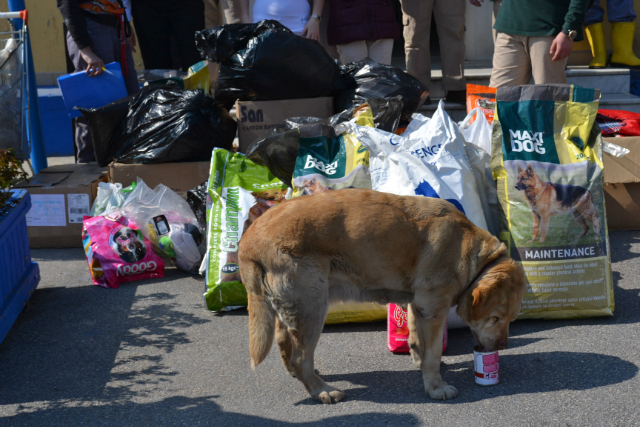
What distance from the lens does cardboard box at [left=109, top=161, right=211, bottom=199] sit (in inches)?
175

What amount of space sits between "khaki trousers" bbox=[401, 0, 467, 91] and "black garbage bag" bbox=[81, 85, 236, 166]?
2.19 metres

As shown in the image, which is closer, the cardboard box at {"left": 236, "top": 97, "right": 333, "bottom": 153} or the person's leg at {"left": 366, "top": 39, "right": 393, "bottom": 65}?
the cardboard box at {"left": 236, "top": 97, "right": 333, "bottom": 153}

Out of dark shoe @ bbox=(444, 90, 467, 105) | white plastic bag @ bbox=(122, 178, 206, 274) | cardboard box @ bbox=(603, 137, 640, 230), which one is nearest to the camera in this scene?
white plastic bag @ bbox=(122, 178, 206, 274)

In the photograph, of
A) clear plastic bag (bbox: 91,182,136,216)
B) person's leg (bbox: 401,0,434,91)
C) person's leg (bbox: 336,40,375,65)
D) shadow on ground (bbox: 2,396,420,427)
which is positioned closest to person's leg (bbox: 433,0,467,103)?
person's leg (bbox: 401,0,434,91)

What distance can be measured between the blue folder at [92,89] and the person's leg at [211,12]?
71.0 inches

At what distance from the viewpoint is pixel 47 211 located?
4.48 meters

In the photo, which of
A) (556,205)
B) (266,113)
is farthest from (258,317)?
(266,113)

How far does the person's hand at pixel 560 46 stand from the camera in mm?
4234

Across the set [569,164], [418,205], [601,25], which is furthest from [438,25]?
[418,205]

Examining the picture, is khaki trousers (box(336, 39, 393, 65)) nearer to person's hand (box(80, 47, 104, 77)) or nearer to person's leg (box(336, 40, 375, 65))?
person's leg (box(336, 40, 375, 65))

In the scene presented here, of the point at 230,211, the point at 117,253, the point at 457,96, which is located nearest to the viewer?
the point at 230,211

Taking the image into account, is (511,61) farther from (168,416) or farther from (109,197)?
(168,416)

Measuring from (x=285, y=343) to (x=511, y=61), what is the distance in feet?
10.2

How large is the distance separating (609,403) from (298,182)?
74.6 inches
